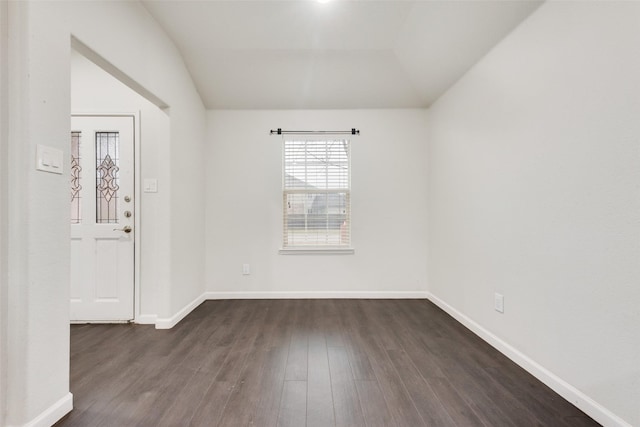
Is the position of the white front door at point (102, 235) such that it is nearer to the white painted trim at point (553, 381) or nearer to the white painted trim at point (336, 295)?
the white painted trim at point (336, 295)

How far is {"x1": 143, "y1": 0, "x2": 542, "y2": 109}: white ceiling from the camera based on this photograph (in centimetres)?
226

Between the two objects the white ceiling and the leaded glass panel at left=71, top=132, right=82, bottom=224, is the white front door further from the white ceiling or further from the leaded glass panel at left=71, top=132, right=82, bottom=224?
the white ceiling

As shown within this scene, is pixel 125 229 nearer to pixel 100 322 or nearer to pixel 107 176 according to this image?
pixel 107 176

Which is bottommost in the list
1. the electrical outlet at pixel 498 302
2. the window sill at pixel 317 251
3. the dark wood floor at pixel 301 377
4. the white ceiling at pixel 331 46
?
the dark wood floor at pixel 301 377

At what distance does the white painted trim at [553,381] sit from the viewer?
1.38 m

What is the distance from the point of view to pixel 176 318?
2684 mm

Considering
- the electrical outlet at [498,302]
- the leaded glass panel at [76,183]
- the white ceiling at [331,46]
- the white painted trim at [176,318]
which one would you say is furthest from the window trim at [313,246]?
the leaded glass panel at [76,183]

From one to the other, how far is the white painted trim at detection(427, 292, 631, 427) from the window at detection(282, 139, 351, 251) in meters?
1.71

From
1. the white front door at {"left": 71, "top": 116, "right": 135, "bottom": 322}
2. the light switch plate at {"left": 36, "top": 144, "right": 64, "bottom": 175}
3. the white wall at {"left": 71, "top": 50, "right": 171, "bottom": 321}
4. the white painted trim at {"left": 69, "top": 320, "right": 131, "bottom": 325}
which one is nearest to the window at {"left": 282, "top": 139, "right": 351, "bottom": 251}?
the white wall at {"left": 71, "top": 50, "right": 171, "bottom": 321}

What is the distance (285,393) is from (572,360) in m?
1.60

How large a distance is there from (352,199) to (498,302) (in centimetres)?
184

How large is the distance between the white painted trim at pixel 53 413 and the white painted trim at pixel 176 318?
1067 millimetres

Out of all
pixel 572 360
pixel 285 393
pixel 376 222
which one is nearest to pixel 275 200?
pixel 376 222

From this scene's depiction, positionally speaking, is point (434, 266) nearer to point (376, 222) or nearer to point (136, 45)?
point (376, 222)
